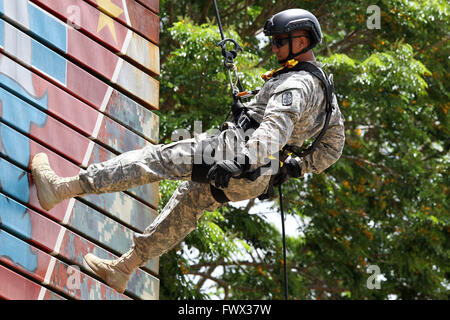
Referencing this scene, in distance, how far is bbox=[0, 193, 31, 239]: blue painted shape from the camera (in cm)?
517

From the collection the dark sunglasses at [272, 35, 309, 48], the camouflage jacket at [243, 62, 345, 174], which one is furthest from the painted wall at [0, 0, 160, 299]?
the dark sunglasses at [272, 35, 309, 48]

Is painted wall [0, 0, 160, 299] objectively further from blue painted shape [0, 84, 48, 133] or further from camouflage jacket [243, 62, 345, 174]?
camouflage jacket [243, 62, 345, 174]

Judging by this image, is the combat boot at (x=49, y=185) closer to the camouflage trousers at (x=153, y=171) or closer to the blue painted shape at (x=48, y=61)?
the camouflage trousers at (x=153, y=171)

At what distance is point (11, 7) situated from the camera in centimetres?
551

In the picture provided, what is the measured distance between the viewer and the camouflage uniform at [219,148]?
5.06 metres

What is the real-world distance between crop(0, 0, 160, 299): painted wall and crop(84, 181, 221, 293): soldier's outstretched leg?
13cm

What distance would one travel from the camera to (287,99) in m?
5.11

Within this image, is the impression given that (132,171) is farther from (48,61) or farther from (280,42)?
(280,42)

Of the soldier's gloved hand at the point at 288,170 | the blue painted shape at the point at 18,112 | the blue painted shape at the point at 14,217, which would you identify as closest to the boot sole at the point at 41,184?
the blue painted shape at the point at 14,217

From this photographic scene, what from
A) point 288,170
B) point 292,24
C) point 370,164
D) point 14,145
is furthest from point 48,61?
point 370,164

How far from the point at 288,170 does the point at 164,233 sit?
3.16 ft

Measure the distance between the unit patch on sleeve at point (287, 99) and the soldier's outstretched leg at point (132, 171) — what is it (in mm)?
619

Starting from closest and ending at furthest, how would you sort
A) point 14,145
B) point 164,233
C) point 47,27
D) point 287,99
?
point 287,99, point 14,145, point 164,233, point 47,27

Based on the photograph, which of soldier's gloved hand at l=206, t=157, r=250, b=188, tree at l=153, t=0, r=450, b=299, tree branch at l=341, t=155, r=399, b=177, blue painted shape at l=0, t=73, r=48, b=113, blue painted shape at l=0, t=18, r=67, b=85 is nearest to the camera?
soldier's gloved hand at l=206, t=157, r=250, b=188
